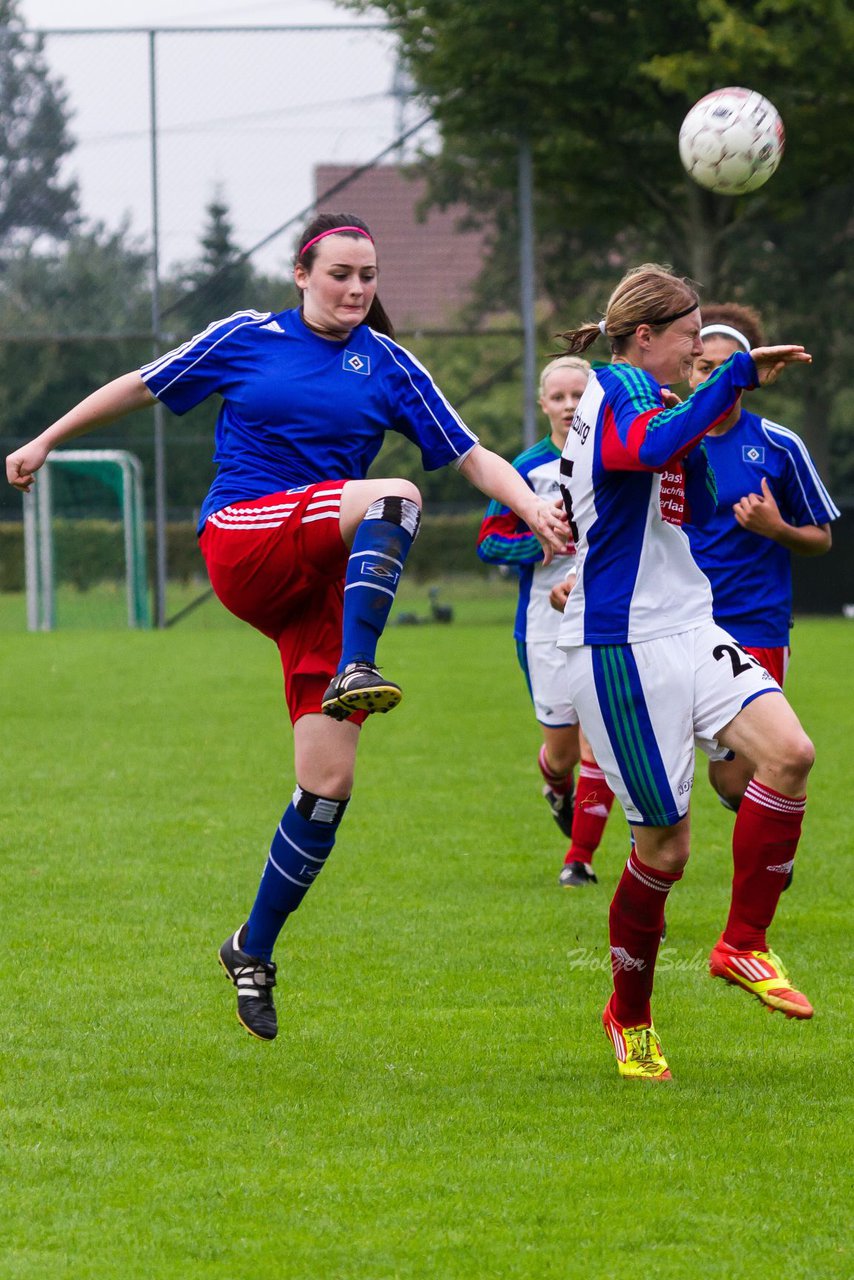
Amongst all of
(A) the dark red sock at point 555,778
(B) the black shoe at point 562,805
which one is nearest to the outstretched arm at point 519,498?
(A) the dark red sock at point 555,778

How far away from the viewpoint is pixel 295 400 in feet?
14.9

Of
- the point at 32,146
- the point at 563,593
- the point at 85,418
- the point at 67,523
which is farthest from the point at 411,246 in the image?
the point at 563,593

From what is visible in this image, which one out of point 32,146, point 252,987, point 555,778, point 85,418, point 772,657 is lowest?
point 555,778

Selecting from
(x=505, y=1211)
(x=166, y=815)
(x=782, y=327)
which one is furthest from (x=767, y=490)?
(x=782, y=327)

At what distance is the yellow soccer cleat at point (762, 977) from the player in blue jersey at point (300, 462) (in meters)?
1.12

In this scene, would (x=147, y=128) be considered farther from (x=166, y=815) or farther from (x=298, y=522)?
(x=298, y=522)

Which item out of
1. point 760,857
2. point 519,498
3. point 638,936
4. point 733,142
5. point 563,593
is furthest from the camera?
point 733,142

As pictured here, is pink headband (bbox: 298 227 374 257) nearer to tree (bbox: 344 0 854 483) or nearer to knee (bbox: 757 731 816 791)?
knee (bbox: 757 731 816 791)

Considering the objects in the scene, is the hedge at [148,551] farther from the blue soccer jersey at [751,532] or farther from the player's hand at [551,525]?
the player's hand at [551,525]

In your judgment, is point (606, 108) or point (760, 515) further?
point (606, 108)

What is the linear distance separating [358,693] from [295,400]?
3.08ft

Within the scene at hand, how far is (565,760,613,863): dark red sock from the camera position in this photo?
723 centimetres

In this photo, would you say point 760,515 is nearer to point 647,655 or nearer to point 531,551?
point 531,551

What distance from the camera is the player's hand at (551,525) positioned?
163 inches
